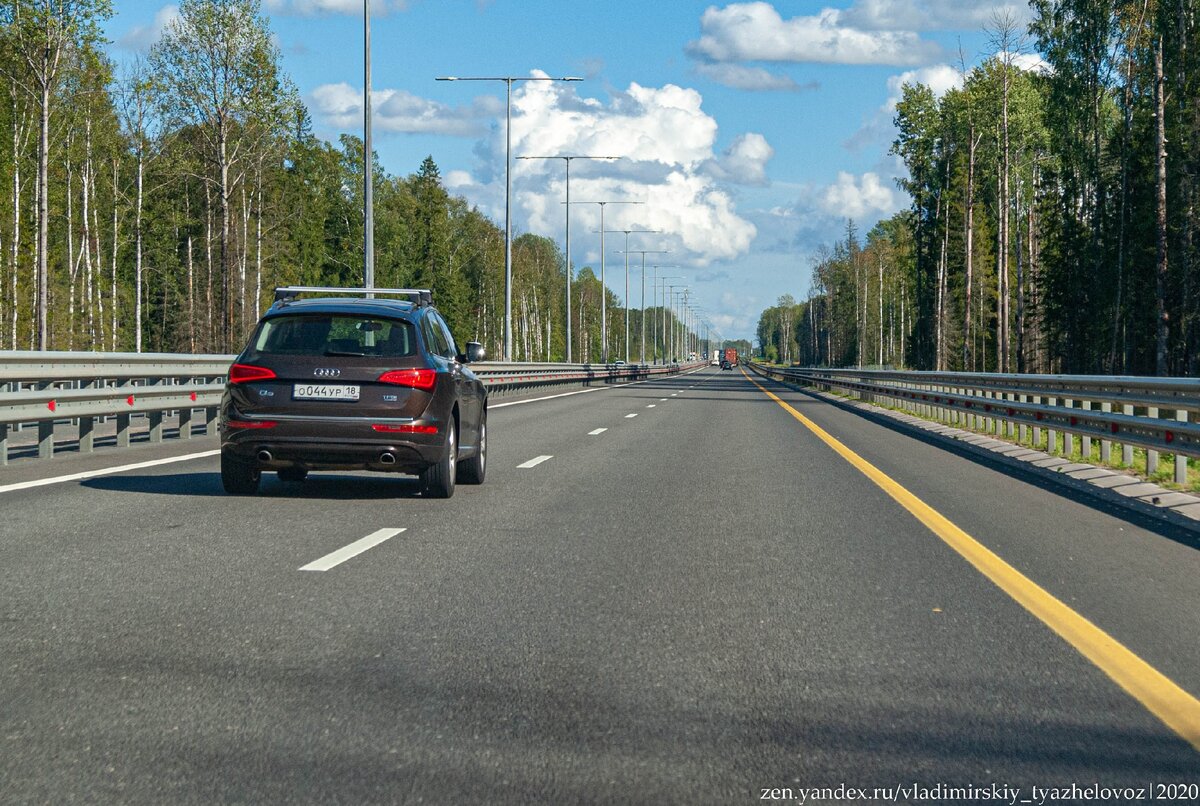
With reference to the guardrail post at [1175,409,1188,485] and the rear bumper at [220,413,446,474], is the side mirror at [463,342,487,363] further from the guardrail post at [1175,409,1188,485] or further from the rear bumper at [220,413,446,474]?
the guardrail post at [1175,409,1188,485]

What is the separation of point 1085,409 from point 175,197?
73280mm

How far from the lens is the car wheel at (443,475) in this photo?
35.1 ft

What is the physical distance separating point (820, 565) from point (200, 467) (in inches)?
293

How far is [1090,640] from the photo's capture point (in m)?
5.91

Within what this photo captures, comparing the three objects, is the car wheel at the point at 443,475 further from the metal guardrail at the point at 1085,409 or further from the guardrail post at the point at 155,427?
the guardrail post at the point at 155,427

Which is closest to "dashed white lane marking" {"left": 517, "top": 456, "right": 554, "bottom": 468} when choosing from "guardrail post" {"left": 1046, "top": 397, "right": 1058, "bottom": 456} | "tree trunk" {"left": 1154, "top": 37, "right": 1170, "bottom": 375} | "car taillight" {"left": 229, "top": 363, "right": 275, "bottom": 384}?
"car taillight" {"left": 229, "top": 363, "right": 275, "bottom": 384}

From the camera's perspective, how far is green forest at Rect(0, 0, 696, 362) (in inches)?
1959

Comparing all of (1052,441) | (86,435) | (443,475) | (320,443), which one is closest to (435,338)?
(443,475)

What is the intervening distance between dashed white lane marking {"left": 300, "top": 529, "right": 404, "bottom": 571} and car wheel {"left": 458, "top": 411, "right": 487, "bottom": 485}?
294 centimetres

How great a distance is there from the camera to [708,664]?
17.8 feet

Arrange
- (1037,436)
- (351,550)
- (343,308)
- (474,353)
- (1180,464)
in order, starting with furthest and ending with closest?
(1037,436)
(474,353)
(1180,464)
(343,308)
(351,550)

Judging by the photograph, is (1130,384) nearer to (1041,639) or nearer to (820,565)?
(820,565)

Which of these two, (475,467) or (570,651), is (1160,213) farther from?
(570,651)

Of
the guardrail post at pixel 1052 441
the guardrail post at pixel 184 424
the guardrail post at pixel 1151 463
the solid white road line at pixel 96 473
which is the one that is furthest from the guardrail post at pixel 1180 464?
the guardrail post at pixel 184 424
